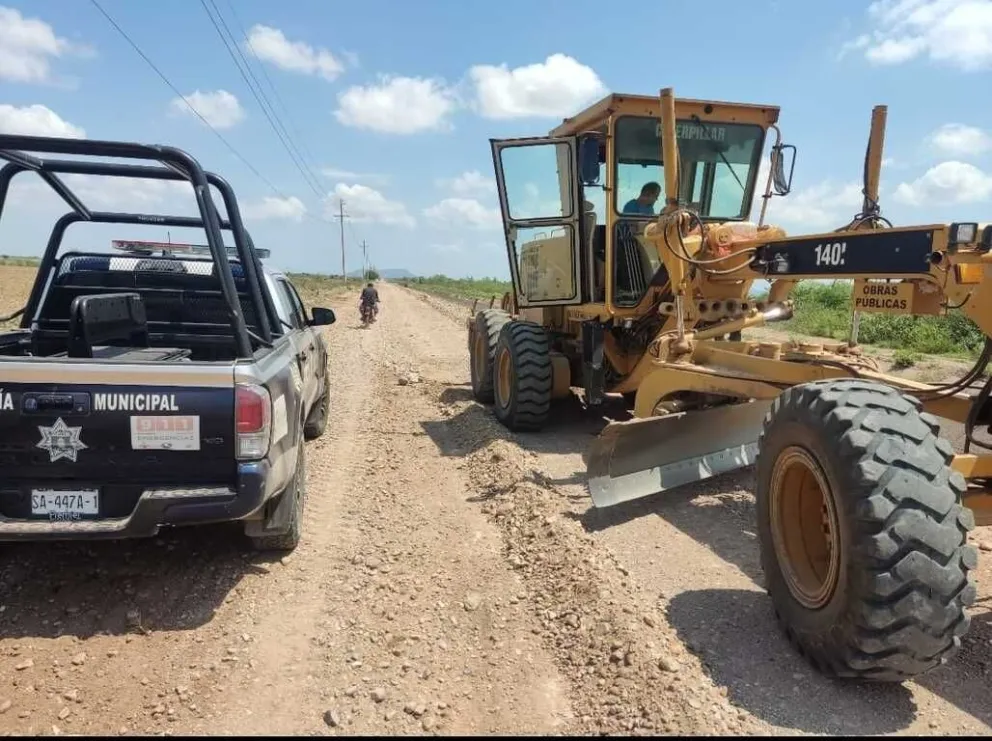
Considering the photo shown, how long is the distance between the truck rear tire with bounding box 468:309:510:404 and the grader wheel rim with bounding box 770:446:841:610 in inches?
223

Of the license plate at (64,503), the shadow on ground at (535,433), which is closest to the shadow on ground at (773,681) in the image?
the license plate at (64,503)

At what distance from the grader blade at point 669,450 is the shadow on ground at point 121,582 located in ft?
7.28

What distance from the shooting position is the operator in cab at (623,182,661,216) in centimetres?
721

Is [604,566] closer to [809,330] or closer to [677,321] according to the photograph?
[677,321]

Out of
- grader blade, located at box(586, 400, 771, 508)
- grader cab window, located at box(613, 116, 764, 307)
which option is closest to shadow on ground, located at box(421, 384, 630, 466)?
grader cab window, located at box(613, 116, 764, 307)

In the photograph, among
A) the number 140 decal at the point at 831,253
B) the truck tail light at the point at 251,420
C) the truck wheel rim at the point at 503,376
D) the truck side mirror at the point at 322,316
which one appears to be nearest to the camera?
the truck tail light at the point at 251,420

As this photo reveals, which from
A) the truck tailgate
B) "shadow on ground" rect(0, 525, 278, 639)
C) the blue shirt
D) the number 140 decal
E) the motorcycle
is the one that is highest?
the blue shirt

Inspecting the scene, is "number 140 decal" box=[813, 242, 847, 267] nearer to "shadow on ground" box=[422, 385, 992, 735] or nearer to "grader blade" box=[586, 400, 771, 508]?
"grader blade" box=[586, 400, 771, 508]

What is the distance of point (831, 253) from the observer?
4082 mm

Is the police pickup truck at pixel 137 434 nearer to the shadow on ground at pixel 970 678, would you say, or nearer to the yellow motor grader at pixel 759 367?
the yellow motor grader at pixel 759 367

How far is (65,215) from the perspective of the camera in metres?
5.70

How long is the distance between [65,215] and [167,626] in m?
3.67

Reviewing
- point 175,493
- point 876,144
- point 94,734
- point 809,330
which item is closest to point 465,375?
point 876,144

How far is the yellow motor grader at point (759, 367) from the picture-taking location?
274cm
